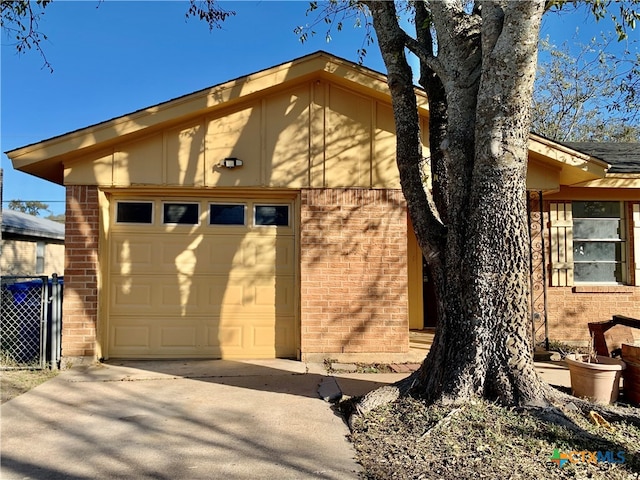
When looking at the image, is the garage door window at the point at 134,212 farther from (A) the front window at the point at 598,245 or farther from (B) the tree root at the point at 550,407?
(A) the front window at the point at 598,245

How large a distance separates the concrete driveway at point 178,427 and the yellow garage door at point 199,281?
0.77 m

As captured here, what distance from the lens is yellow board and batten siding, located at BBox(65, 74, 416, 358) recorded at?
7.07m

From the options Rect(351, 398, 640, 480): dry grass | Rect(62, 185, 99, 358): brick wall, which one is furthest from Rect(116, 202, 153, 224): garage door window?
Rect(351, 398, 640, 480): dry grass

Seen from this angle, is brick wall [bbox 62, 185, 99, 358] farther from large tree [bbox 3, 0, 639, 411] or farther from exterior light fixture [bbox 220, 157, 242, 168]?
large tree [bbox 3, 0, 639, 411]

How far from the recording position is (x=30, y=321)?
695cm

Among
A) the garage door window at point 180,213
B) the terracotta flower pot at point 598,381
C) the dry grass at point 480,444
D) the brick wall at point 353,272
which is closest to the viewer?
the dry grass at point 480,444

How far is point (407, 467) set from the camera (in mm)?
3416

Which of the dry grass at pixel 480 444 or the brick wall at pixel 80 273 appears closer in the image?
the dry grass at pixel 480 444

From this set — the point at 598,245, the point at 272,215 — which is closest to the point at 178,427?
the point at 272,215

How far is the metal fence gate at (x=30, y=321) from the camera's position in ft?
21.8

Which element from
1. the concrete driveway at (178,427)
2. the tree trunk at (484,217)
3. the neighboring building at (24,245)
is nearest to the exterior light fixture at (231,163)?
the concrete driveway at (178,427)

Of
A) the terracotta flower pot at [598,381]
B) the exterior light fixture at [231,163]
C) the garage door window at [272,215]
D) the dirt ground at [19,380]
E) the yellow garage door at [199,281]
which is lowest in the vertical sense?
the dirt ground at [19,380]

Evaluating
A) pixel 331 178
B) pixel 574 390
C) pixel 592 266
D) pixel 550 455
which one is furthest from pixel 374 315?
pixel 592 266

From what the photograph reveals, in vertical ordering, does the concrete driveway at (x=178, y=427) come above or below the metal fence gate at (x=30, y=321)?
below
